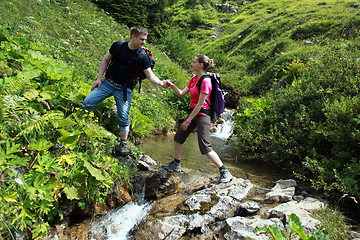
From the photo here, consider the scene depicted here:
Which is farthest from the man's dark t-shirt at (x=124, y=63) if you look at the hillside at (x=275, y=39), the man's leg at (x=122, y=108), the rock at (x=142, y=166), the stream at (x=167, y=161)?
the hillside at (x=275, y=39)

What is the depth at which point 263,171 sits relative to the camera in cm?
593

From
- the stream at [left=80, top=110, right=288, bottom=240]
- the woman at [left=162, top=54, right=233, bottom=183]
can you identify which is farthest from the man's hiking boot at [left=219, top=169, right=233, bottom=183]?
the stream at [left=80, top=110, right=288, bottom=240]

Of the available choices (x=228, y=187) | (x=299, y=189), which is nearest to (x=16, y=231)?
(x=228, y=187)

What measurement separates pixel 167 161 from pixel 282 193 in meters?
2.89

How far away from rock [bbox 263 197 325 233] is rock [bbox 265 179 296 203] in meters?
0.20

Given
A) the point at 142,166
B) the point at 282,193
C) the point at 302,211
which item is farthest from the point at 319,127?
the point at 142,166

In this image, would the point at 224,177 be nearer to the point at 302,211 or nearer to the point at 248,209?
the point at 248,209

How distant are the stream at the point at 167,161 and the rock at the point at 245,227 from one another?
1.55 m

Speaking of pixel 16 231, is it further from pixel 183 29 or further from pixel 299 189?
pixel 183 29

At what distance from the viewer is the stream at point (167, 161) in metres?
3.70

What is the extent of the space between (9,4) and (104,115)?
8.02m

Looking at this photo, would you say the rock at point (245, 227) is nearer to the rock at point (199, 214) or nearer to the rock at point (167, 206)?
the rock at point (199, 214)

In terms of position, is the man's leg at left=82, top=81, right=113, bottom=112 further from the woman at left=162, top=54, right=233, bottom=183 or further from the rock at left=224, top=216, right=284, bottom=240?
the rock at left=224, top=216, right=284, bottom=240

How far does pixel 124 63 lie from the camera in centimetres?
427
